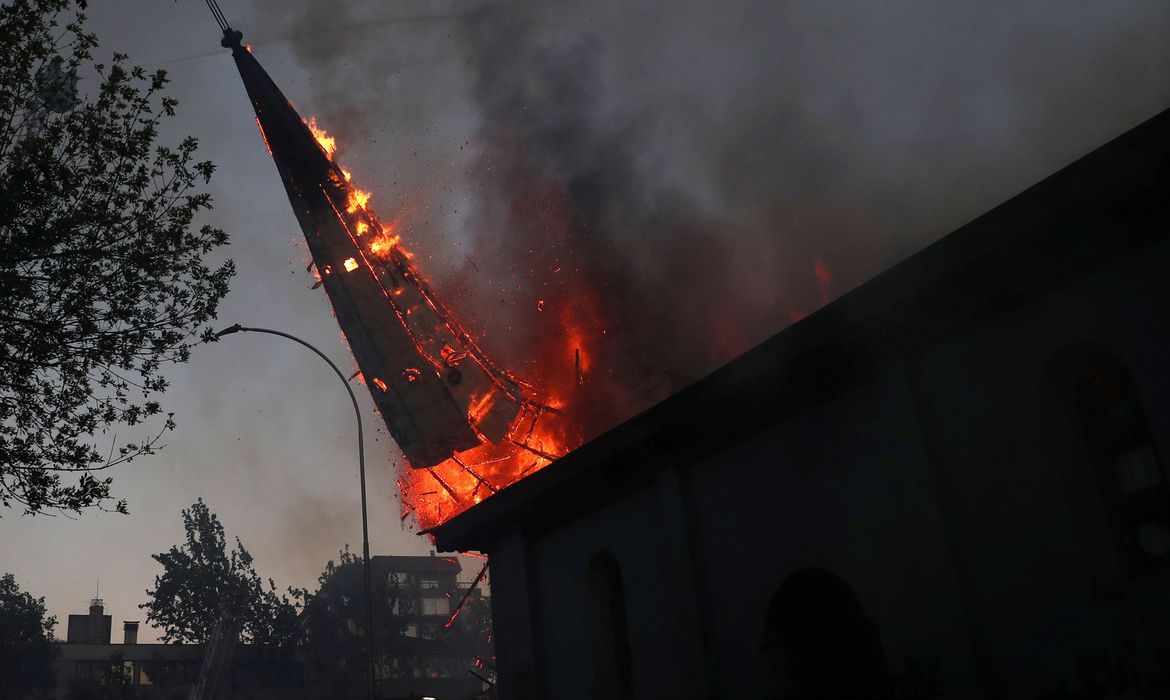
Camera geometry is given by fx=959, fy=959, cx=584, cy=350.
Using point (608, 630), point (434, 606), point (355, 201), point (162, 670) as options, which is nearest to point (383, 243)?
point (355, 201)

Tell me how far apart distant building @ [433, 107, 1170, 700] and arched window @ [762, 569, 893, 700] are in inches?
1.4

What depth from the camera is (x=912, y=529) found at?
1098cm

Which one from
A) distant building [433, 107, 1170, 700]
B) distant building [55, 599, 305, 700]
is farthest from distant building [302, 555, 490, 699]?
distant building [433, 107, 1170, 700]

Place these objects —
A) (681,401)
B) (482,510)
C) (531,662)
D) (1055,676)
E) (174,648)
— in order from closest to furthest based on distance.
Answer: (1055,676) < (681,401) < (531,662) < (482,510) < (174,648)

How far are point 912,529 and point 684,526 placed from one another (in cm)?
389

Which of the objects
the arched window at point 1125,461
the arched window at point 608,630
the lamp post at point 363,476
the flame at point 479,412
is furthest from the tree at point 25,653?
the arched window at point 1125,461

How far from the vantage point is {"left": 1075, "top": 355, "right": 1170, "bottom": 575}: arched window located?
9125 millimetres

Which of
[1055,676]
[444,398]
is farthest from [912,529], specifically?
[444,398]

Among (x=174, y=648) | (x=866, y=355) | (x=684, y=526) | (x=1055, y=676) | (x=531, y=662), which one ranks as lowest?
(x=1055, y=676)

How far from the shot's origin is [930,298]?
10898mm

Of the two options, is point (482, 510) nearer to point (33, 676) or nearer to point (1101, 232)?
point (1101, 232)

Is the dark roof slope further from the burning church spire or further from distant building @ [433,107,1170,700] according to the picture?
the burning church spire

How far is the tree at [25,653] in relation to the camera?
62625mm

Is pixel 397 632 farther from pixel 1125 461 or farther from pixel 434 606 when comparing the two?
pixel 1125 461
